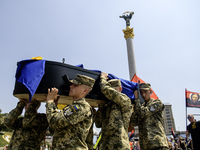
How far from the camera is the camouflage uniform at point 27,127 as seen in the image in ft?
9.68

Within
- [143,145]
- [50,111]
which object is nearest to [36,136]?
[50,111]

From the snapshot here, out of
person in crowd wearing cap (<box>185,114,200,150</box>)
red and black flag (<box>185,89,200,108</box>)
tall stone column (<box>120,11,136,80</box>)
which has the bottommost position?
person in crowd wearing cap (<box>185,114,200,150</box>)

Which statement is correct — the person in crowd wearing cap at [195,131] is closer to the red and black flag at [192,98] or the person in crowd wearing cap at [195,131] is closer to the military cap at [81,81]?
the military cap at [81,81]

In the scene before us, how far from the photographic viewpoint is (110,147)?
3.03 meters

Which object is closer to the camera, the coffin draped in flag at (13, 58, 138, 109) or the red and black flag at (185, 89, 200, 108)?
the coffin draped in flag at (13, 58, 138, 109)

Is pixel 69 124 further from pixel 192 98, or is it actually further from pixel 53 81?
pixel 192 98

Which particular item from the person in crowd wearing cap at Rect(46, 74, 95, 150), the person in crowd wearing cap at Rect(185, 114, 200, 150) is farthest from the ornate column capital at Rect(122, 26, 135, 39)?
the person in crowd wearing cap at Rect(46, 74, 95, 150)

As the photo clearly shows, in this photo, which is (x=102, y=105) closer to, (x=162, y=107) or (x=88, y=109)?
(x=88, y=109)

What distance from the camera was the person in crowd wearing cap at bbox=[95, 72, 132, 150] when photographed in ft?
9.95

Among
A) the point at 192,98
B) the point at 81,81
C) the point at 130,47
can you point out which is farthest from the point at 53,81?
the point at 130,47

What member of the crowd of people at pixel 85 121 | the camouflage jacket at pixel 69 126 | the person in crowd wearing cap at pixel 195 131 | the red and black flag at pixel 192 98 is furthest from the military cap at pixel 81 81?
the red and black flag at pixel 192 98

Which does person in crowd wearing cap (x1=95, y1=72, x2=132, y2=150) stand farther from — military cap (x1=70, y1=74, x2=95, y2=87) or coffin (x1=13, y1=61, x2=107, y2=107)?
coffin (x1=13, y1=61, x2=107, y2=107)

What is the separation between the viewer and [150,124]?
12.5 feet

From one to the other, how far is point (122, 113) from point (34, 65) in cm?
193
